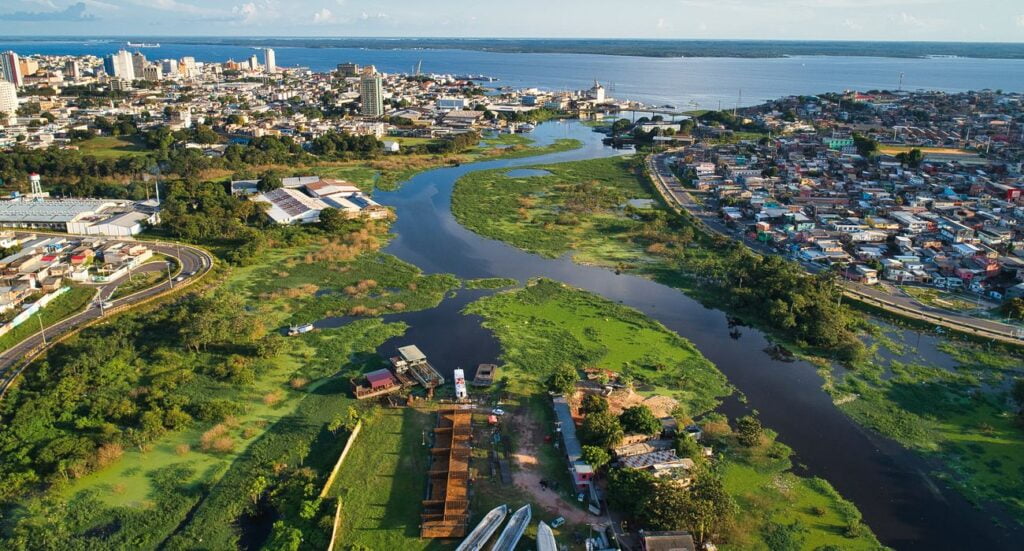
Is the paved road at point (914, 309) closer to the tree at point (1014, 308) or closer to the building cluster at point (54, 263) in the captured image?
the tree at point (1014, 308)

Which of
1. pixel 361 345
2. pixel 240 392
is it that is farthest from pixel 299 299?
pixel 240 392

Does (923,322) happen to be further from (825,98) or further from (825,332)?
(825,98)

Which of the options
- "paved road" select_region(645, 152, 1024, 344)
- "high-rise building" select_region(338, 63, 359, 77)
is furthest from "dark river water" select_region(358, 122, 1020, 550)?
"high-rise building" select_region(338, 63, 359, 77)

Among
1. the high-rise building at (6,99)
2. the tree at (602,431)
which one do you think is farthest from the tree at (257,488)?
the high-rise building at (6,99)

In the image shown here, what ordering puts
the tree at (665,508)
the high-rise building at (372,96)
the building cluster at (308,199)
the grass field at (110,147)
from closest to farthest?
the tree at (665,508) → the building cluster at (308,199) → the grass field at (110,147) → the high-rise building at (372,96)

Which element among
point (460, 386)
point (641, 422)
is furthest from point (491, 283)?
point (641, 422)

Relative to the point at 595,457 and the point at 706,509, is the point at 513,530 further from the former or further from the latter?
the point at 706,509

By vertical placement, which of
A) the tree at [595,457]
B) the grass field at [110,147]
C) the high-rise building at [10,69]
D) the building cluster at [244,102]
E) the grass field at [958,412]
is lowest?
the grass field at [958,412]

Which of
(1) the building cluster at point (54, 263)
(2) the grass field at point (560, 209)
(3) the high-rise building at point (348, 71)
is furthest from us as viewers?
(3) the high-rise building at point (348, 71)
